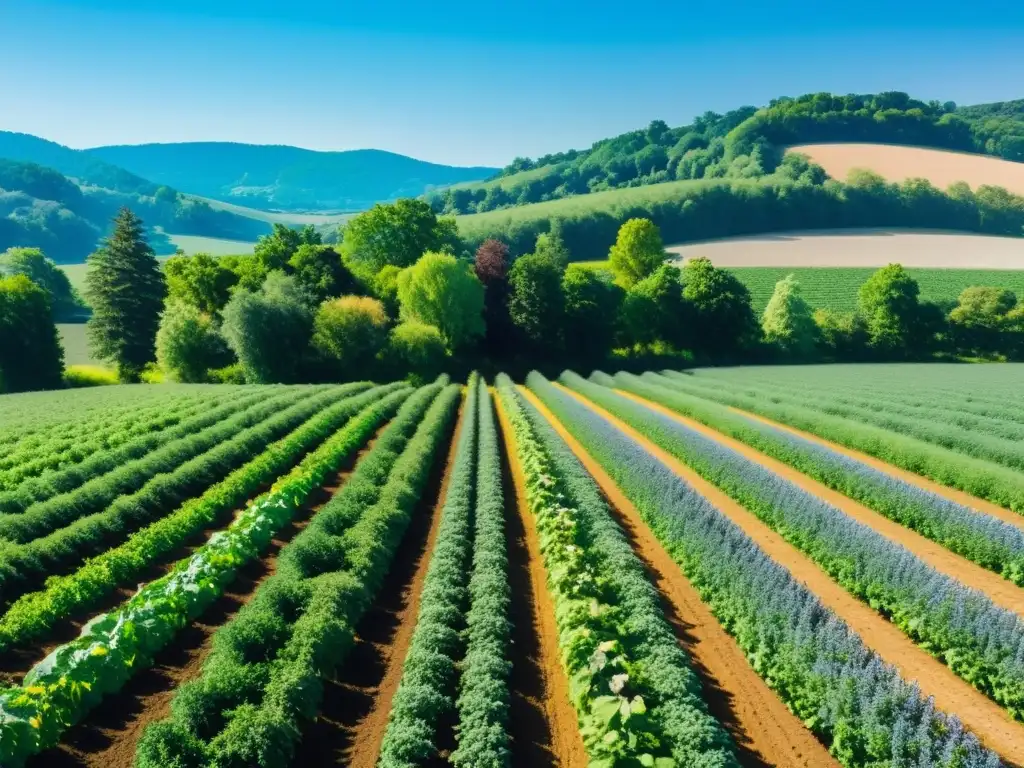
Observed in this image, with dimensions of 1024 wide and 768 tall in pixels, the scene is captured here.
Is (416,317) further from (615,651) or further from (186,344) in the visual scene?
(615,651)

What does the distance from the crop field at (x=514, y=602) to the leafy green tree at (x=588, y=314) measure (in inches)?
1307

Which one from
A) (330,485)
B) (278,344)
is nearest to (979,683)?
(330,485)

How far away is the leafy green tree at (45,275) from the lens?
8544 centimetres

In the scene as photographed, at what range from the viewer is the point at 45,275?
8831 cm

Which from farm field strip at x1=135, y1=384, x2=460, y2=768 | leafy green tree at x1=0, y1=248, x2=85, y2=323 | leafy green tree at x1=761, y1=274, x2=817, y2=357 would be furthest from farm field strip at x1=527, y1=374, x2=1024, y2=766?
leafy green tree at x1=0, y1=248, x2=85, y2=323

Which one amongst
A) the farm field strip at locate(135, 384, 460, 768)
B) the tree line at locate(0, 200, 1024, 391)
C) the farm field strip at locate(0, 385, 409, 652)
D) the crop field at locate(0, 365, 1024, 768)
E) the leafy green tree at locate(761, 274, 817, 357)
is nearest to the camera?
the farm field strip at locate(135, 384, 460, 768)

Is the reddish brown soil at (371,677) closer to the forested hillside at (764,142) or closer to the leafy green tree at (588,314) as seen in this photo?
the leafy green tree at (588,314)

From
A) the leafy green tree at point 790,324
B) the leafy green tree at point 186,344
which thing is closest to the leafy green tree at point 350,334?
the leafy green tree at point 186,344

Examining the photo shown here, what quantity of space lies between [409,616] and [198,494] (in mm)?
12282

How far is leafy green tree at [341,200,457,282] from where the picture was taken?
213 ft

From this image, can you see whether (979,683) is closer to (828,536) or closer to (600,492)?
(828,536)

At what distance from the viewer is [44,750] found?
31.8 ft

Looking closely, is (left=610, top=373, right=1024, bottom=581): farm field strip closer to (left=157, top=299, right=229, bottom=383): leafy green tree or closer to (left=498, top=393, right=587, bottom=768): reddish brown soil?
(left=498, top=393, right=587, bottom=768): reddish brown soil

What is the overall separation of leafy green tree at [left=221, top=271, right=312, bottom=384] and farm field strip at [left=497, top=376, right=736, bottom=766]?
3599 cm
